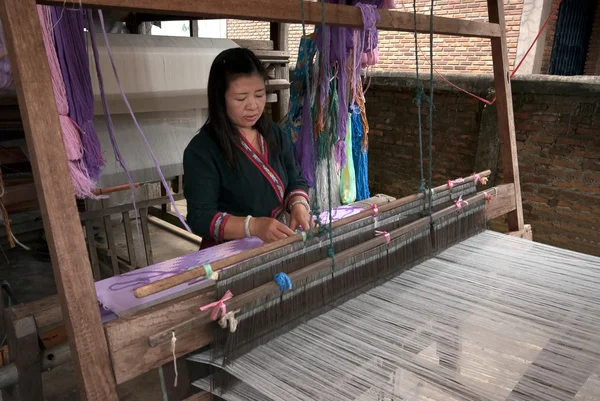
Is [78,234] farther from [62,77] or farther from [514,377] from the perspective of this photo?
[62,77]

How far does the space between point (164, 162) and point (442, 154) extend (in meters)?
3.27

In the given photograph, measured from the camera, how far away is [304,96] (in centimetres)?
261

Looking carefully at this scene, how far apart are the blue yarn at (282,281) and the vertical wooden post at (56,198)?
0.39 m

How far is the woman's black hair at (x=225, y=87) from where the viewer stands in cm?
149

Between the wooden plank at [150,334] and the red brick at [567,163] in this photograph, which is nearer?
the wooden plank at [150,334]

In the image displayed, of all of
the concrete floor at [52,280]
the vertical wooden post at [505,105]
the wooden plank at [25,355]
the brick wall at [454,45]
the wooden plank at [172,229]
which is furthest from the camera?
the brick wall at [454,45]

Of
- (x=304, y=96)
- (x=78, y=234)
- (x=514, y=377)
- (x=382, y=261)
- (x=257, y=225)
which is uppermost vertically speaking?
(x=304, y=96)

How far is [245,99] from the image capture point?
4.99ft

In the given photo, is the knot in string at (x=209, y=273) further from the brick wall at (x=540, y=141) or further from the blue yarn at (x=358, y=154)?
the brick wall at (x=540, y=141)

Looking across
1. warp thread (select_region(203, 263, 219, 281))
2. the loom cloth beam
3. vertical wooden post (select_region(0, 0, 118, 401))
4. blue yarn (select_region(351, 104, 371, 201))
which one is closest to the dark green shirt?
the loom cloth beam

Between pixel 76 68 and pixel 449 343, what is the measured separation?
1897mm

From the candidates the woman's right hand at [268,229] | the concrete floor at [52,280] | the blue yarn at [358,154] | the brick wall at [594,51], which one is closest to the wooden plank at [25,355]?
the woman's right hand at [268,229]

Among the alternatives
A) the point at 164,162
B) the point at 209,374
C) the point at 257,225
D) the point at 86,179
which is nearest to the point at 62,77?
the point at 86,179

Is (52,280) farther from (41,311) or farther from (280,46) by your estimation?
(41,311)
